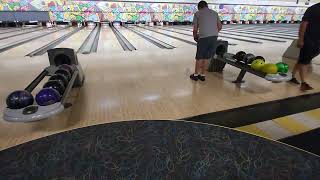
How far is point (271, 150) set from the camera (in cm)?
142

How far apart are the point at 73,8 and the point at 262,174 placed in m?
14.9

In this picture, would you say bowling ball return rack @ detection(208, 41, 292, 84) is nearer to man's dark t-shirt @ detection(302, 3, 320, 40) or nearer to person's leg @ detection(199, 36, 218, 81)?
person's leg @ detection(199, 36, 218, 81)

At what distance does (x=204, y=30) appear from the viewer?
304cm

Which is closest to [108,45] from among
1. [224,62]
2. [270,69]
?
[224,62]

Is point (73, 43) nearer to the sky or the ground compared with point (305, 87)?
nearer to the sky

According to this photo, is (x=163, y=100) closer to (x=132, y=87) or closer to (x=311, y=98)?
(x=132, y=87)

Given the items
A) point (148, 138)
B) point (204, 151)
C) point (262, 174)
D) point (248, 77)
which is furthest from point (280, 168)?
point (248, 77)

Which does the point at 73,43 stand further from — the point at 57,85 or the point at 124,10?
the point at 124,10

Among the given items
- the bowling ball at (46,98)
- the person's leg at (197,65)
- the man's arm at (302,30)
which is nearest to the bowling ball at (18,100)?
the bowling ball at (46,98)

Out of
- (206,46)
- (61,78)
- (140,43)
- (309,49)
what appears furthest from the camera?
(140,43)

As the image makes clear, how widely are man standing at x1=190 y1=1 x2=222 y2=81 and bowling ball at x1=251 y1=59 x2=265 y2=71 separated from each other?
650mm

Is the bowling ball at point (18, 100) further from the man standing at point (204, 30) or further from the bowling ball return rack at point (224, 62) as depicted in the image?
the bowling ball return rack at point (224, 62)

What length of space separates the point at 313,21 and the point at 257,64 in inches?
31.1

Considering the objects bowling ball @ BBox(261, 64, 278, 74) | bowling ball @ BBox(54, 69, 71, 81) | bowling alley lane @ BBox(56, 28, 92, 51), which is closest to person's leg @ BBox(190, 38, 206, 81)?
bowling ball @ BBox(261, 64, 278, 74)
